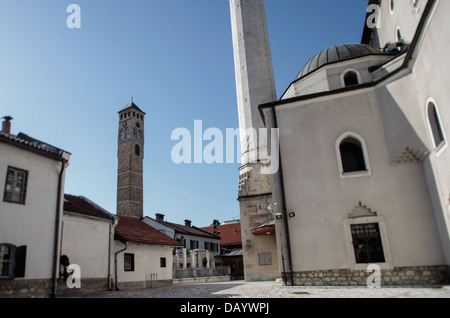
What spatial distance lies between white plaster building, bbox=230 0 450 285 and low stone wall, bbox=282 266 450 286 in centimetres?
3

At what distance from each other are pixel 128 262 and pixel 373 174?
12977 millimetres

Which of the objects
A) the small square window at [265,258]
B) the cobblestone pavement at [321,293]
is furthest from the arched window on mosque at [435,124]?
the small square window at [265,258]

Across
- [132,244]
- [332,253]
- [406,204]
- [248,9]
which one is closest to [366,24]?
[248,9]

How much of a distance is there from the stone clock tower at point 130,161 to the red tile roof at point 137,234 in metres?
27.9

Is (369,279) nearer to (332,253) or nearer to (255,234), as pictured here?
(332,253)

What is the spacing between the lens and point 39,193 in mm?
11359

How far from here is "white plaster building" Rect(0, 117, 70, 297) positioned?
1007 cm

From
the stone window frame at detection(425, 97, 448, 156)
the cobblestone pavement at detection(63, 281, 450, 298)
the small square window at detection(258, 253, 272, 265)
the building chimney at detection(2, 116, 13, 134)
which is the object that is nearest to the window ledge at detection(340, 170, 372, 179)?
the stone window frame at detection(425, 97, 448, 156)

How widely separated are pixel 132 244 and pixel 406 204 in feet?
44.1

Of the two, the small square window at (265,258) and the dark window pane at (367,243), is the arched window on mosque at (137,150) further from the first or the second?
the dark window pane at (367,243)

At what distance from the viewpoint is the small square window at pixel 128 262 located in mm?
17000

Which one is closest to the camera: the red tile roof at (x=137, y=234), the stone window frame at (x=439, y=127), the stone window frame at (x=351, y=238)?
the stone window frame at (x=439, y=127)

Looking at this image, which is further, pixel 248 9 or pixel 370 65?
pixel 248 9

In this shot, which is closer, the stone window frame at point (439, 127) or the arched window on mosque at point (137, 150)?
the stone window frame at point (439, 127)
